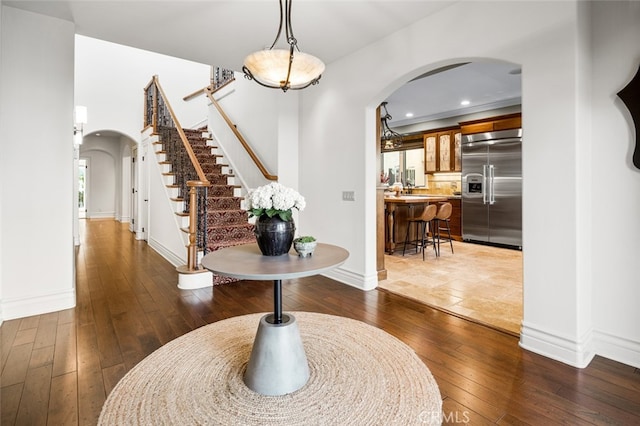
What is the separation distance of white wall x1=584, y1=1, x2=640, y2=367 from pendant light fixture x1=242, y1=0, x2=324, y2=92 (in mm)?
1962

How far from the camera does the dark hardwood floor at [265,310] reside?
5.70 feet

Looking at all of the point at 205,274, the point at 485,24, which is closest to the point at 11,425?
the point at 205,274

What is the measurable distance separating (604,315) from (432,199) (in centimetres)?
409

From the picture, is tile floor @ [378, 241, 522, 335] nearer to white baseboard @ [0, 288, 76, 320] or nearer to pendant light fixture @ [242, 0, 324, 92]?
pendant light fixture @ [242, 0, 324, 92]

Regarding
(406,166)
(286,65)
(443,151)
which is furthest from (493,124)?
(286,65)

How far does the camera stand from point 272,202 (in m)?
1.93

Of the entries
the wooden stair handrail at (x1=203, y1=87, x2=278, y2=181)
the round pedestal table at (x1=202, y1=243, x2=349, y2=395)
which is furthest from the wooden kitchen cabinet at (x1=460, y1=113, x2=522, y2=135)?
the round pedestal table at (x1=202, y1=243, x2=349, y2=395)

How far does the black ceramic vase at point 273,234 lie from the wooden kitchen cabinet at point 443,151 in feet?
21.5

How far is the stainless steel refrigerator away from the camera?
245 inches

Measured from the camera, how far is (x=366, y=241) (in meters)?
3.85

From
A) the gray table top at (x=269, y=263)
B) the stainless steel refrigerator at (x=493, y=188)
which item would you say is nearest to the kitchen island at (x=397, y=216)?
the stainless steel refrigerator at (x=493, y=188)

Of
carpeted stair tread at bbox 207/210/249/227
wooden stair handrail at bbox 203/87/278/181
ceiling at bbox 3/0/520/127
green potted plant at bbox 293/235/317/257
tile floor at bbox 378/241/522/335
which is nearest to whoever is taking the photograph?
green potted plant at bbox 293/235/317/257

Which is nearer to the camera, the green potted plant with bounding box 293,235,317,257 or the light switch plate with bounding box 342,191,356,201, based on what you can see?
the green potted plant with bounding box 293,235,317,257

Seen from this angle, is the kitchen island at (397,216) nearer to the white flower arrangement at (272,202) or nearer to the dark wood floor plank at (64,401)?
the white flower arrangement at (272,202)
